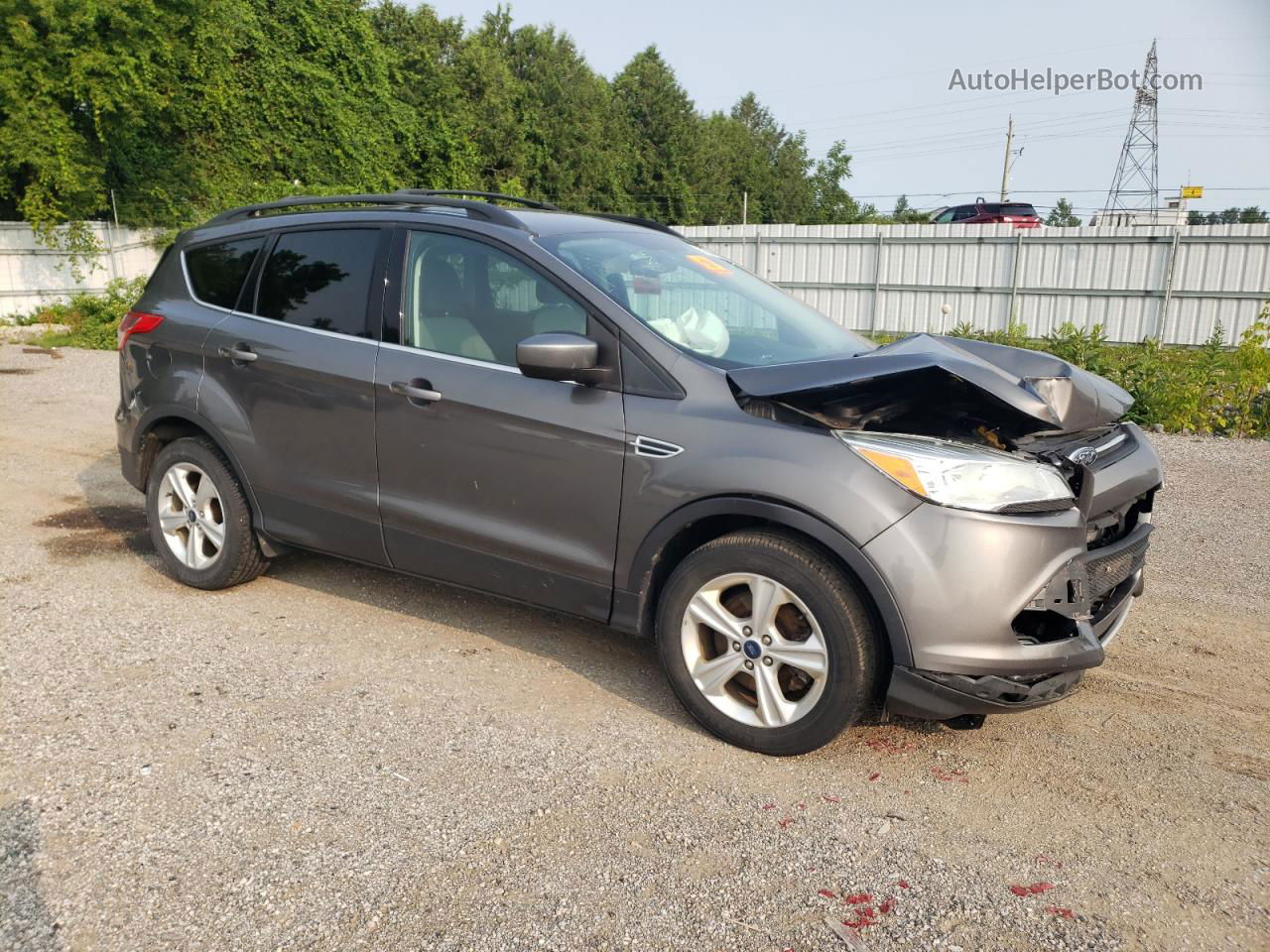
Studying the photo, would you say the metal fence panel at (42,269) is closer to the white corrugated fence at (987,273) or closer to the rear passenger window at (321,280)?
the white corrugated fence at (987,273)

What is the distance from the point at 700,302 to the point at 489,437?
3.34 feet

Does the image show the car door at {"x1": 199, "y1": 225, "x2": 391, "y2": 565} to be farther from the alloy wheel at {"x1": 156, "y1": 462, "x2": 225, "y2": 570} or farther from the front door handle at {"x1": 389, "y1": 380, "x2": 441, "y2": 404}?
the alloy wheel at {"x1": 156, "y1": 462, "x2": 225, "y2": 570}

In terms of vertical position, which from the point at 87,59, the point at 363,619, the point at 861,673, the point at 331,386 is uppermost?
the point at 87,59

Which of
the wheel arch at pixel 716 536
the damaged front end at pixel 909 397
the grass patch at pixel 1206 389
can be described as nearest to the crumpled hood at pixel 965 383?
the damaged front end at pixel 909 397

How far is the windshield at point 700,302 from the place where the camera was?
379cm

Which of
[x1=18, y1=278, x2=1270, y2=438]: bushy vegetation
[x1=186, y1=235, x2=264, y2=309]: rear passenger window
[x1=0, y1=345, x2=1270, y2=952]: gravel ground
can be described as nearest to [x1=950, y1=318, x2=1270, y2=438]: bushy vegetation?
[x1=18, y1=278, x2=1270, y2=438]: bushy vegetation

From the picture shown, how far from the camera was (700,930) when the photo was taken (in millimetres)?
2570

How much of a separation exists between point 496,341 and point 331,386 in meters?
0.84

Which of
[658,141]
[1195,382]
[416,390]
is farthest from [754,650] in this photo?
[658,141]

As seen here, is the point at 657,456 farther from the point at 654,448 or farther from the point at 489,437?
the point at 489,437

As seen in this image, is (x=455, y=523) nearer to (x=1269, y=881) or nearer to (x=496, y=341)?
(x=496, y=341)

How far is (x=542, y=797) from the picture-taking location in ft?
10.5

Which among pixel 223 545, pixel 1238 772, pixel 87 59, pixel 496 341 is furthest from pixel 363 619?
pixel 87 59

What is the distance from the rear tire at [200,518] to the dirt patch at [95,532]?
719 millimetres
